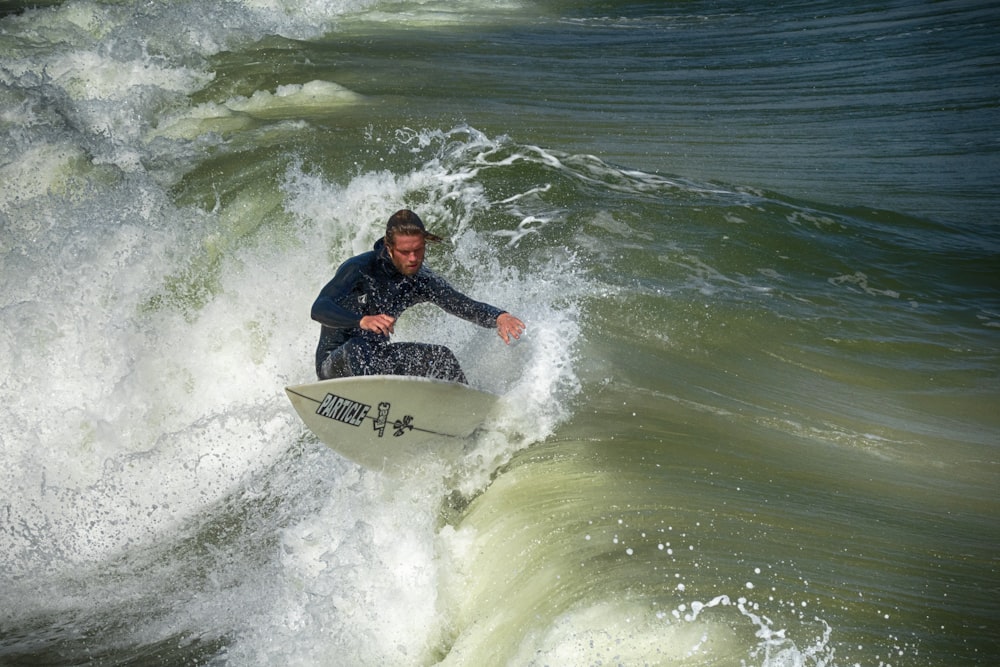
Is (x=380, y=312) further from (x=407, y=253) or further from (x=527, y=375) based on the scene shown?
(x=527, y=375)

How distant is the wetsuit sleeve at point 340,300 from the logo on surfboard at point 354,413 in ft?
1.42

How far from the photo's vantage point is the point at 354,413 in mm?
5656

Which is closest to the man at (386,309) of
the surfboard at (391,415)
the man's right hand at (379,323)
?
the surfboard at (391,415)

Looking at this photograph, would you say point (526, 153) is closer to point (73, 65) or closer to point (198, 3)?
point (73, 65)

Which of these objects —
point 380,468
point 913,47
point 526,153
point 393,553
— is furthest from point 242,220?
point 913,47

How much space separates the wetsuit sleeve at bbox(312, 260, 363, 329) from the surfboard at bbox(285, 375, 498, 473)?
33cm

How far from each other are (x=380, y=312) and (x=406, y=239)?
0.67 m

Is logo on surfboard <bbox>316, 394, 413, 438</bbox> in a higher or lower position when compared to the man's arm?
lower

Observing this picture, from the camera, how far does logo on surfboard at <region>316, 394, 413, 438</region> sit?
5.61 meters

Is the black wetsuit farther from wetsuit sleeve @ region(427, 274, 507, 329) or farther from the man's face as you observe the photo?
the man's face

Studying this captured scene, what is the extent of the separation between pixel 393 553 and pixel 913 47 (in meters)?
14.0

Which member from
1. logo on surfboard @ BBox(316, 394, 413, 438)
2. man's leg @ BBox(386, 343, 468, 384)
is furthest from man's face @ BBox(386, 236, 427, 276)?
logo on surfboard @ BBox(316, 394, 413, 438)

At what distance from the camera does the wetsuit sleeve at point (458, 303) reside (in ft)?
19.5

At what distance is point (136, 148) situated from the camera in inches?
438
